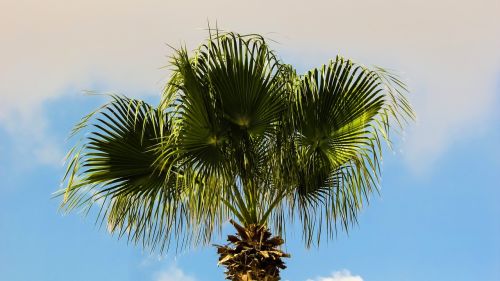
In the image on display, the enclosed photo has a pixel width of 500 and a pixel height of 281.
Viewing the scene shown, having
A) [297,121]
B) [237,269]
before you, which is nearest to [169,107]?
[297,121]

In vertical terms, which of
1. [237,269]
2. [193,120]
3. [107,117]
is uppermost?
[107,117]

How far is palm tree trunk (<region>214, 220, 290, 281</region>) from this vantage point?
6.02 m

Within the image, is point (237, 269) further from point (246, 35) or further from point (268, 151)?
point (246, 35)

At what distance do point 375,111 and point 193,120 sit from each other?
1961mm

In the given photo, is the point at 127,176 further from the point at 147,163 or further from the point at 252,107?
the point at 252,107

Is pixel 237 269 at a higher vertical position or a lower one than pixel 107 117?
lower

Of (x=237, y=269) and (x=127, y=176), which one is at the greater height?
(x=127, y=176)

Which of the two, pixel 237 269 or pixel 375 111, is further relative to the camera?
pixel 375 111

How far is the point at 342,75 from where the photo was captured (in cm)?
655

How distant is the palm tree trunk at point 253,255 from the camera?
19.7ft

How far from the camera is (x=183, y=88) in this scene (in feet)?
20.6

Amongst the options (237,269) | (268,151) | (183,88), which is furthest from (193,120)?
(237,269)

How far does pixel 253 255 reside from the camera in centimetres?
608

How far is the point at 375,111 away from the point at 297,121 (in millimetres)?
883
